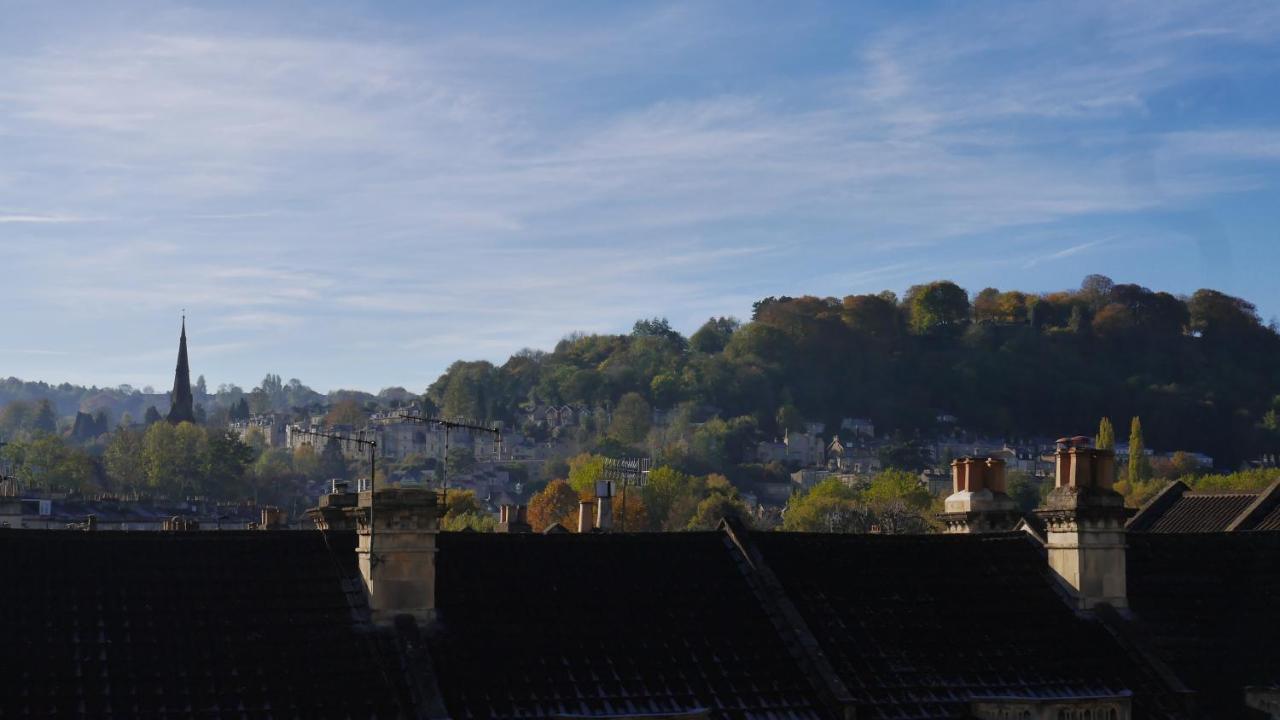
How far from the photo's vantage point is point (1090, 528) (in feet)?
76.6

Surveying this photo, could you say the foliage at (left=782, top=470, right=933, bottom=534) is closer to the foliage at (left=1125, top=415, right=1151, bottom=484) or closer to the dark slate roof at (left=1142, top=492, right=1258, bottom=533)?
the foliage at (left=1125, top=415, right=1151, bottom=484)

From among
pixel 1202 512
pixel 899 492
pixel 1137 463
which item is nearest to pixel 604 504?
pixel 1202 512

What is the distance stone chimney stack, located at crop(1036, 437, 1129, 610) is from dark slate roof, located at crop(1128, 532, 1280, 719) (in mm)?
459

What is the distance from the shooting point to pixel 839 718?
66.1ft

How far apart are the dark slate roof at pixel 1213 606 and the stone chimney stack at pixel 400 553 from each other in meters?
9.29

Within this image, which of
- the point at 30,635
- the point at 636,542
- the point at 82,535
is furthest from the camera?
the point at 636,542

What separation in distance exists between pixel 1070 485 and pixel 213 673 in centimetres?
1125

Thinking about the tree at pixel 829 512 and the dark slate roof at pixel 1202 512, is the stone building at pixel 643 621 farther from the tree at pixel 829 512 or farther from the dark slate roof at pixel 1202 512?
the tree at pixel 829 512

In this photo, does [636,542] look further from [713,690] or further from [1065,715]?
[1065,715]

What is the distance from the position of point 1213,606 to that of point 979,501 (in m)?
3.88

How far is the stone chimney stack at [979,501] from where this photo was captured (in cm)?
2612

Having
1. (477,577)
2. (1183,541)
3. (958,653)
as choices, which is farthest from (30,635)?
(1183,541)

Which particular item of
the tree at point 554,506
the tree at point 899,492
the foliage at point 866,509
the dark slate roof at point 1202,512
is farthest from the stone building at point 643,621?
the tree at point 554,506

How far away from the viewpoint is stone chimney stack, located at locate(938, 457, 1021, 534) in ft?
85.7
